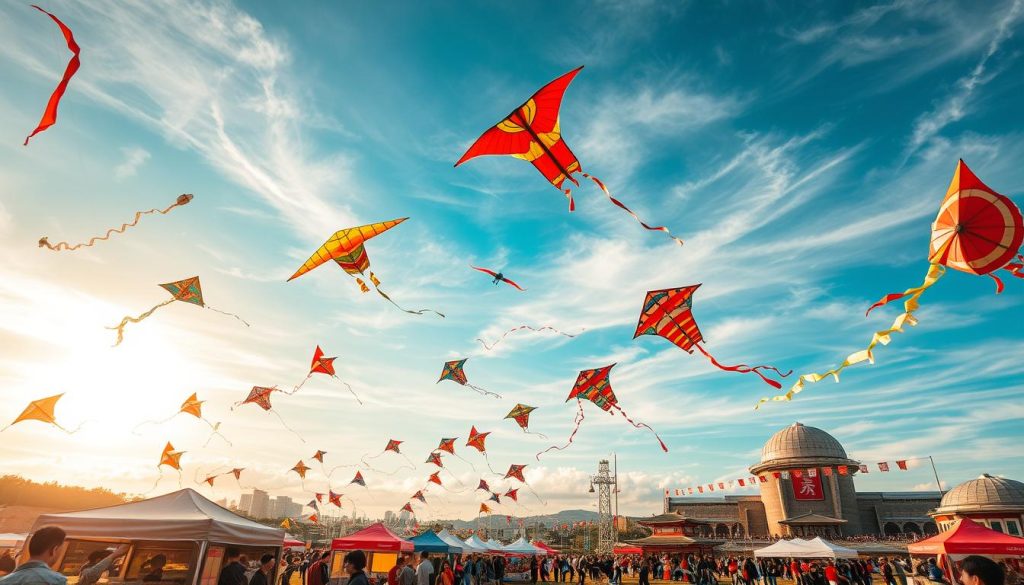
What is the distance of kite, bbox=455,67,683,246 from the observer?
286 inches

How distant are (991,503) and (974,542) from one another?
36792 mm

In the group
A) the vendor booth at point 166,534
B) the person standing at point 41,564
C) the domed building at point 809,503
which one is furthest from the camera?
→ the domed building at point 809,503

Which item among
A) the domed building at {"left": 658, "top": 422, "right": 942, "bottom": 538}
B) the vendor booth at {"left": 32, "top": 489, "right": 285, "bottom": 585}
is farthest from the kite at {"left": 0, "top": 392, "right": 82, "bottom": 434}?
the domed building at {"left": 658, "top": 422, "right": 942, "bottom": 538}

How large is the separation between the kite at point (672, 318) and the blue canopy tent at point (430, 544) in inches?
549

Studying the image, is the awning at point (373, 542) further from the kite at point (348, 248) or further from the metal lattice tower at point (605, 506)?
the metal lattice tower at point (605, 506)

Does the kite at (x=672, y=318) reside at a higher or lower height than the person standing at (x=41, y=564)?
higher

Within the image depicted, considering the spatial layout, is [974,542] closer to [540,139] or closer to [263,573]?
[540,139]

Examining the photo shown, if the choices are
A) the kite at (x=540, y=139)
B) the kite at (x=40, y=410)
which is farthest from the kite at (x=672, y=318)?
the kite at (x=40, y=410)

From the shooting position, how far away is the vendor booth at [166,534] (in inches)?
366

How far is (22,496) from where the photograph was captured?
63.4 metres

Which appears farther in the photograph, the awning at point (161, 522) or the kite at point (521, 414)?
the kite at point (521, 414)

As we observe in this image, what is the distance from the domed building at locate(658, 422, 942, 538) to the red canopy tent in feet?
123

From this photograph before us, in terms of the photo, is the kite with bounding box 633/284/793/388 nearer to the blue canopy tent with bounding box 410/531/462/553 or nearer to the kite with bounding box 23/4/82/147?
the kite with bounding box 23/4/82/147

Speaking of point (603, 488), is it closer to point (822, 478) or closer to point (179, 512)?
point (822, 478)
